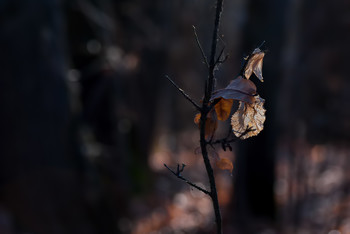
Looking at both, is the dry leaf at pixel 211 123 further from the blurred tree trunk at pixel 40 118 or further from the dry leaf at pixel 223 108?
the blurred tree trunk at pixel 40 118

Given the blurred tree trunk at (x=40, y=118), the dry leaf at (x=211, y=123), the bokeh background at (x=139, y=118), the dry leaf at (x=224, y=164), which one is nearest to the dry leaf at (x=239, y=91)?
the dry leaf at (x=211, y=123)

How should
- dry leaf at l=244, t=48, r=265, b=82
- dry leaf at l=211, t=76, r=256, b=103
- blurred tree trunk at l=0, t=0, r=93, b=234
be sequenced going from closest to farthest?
dry leaf at l=211, t=76, r=256, b=103, dry leaf at l=244, t=48, r=265, b=82, blurred tree trunk at l=0, t=0, r=93, b=234

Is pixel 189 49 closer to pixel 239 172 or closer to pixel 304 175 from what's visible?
pixel 239 172

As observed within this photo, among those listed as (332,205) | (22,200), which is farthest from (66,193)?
(332,205)

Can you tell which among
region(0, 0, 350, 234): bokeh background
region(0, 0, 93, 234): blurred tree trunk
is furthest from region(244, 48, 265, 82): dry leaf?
region(0, 0, 93, 234): blurred tree trunk

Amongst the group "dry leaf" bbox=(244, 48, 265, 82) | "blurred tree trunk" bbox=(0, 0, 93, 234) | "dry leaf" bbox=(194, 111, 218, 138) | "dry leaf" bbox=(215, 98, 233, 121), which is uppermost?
"blurred tree trunk" bbox=(0, 0, 93, 234)

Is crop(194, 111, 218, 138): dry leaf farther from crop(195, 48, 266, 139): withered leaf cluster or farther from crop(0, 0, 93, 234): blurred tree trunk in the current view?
crop(0, 0, 93, 234): blurred tree trunk
